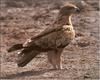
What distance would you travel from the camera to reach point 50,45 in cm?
1320

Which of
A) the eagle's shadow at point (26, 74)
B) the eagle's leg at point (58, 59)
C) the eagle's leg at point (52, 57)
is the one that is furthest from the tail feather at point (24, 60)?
the eagle's leg at point (58, 59)

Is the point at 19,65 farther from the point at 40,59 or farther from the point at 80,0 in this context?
the point at 80,0

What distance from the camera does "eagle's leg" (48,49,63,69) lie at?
13.3 metres

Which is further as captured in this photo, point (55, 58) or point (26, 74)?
Result: point (55, 58)

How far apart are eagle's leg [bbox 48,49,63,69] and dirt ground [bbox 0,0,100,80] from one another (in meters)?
0.16

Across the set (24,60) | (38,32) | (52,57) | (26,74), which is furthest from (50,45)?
(38,32)

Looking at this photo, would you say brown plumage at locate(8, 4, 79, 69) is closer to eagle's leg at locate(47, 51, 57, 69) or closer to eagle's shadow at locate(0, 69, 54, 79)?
eagle's leg at locate(47, 51, 57, 69)

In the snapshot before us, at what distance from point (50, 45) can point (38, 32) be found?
14.6 feet

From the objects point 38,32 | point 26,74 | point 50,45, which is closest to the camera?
point 26,74

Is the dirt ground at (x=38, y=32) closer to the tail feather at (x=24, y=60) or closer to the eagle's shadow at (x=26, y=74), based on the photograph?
the eagle's shadow at (x=26, y=74)

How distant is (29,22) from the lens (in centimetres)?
1923

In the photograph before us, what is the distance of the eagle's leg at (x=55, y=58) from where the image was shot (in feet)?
43.8

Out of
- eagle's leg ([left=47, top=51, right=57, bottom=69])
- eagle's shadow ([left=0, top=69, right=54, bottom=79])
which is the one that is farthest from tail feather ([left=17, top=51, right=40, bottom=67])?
eagle's leg ([left=47, top=51, right=57, bottom=69])

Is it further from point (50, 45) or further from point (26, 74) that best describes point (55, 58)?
point (26, 74)
